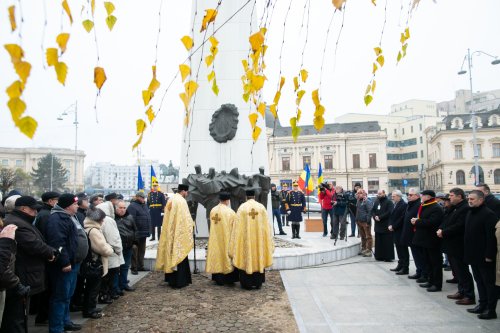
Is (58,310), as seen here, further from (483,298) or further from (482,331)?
(483,298)

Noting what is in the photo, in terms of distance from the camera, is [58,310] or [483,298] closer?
[58,310]

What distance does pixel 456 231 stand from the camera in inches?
227

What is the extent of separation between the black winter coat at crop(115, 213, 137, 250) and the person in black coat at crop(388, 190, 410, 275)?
5245mm

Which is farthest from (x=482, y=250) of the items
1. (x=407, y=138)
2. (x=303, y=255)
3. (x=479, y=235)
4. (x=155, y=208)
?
(x=407, y=138)

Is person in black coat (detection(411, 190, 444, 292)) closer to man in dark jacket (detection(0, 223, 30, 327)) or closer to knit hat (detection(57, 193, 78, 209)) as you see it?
knit hat (detection(57, 193, 78, 209))

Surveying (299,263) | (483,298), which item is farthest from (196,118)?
(483,298)

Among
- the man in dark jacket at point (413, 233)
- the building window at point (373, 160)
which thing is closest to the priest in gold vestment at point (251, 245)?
the man in dark jacket at point (413, 233)

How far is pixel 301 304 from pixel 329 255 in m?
3.49

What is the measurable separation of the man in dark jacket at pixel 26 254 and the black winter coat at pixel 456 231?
5541mm

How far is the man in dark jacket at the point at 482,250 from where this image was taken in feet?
16.2

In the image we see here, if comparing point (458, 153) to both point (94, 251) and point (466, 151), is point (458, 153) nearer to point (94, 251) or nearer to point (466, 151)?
point (466, 151)

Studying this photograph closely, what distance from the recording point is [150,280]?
7266mm

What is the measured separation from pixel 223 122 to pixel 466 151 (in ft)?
150

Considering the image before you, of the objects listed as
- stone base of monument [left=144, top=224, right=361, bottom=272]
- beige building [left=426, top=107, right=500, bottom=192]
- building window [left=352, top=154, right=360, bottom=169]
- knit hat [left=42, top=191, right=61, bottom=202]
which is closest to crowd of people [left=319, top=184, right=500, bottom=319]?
stone base of monument [left=144, top=224, right=361, bottom=272]
